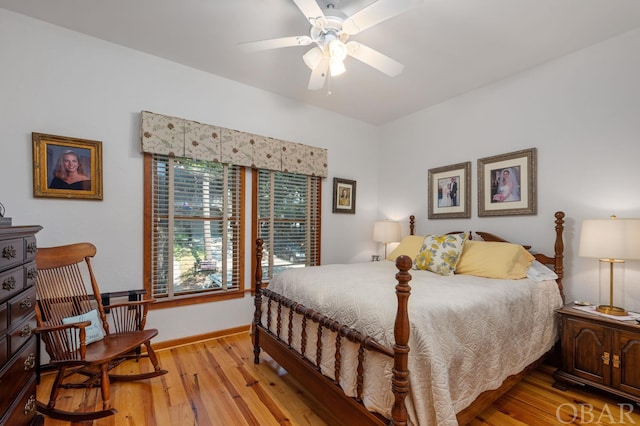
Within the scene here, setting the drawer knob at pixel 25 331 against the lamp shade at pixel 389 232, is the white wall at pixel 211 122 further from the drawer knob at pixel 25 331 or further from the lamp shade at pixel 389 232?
the drawer knob at pixel 25 331

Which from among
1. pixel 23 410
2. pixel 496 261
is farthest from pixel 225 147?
pixel 496 261

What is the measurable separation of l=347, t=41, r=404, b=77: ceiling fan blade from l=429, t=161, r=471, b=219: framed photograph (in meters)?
1.77

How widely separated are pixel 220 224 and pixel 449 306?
2383mm

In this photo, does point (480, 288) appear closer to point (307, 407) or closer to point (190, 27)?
point (307, 407)

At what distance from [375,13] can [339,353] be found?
1959 mm

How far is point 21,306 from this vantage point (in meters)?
1.37

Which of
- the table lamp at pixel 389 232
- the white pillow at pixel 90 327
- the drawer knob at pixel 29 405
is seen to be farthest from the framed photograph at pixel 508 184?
the drawer knob at pixel 29 405

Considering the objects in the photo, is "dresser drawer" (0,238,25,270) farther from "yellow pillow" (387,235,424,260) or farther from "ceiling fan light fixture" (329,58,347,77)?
"yellow pillow" (387,235,424,260)

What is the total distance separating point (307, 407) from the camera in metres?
1.94

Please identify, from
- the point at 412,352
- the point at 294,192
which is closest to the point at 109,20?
the point at 294,192

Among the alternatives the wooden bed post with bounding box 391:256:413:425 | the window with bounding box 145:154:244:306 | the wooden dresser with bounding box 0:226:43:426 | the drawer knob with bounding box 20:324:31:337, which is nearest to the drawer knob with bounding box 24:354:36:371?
the wooden dresser with bounding box 0:226:43:426

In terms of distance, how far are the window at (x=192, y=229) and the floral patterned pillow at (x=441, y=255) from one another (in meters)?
1.92

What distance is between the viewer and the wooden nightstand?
6.23 feet

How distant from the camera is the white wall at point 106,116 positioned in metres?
2.22
